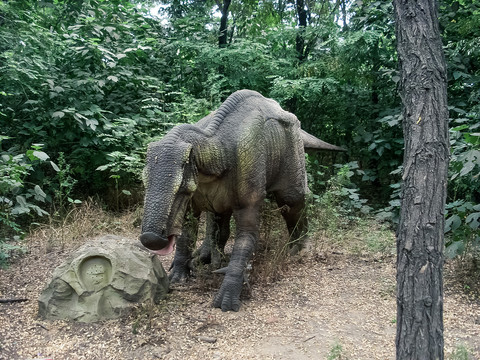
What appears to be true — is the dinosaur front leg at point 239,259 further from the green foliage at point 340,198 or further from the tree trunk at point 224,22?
the tree trunk at point 224,22

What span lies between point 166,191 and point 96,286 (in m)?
0.89

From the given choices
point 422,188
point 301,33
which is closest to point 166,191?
point 422,188

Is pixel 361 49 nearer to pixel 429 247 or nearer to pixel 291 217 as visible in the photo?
pixel 291 217

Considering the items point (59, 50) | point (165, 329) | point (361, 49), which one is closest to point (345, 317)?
point (165, 329)

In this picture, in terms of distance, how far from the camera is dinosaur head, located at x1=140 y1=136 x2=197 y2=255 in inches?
125

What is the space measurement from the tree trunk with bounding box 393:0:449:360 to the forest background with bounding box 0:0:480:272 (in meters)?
2.35

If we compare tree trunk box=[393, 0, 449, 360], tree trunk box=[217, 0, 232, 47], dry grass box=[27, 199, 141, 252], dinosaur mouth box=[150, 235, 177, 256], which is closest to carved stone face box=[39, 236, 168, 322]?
dinosaur mouth box=[150, 235, 177, 256]

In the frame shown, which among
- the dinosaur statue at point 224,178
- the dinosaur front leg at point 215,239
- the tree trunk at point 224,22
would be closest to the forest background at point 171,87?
the tree trunk at point 224,22

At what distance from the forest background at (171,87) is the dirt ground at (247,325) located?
0.96 meters

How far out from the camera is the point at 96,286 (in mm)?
3389

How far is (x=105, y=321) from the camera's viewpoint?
332 cm

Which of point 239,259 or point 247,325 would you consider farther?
point 239,259

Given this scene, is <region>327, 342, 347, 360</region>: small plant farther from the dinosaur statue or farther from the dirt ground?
the dinosaur statue

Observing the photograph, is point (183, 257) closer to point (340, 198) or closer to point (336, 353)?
point (336, 353)
